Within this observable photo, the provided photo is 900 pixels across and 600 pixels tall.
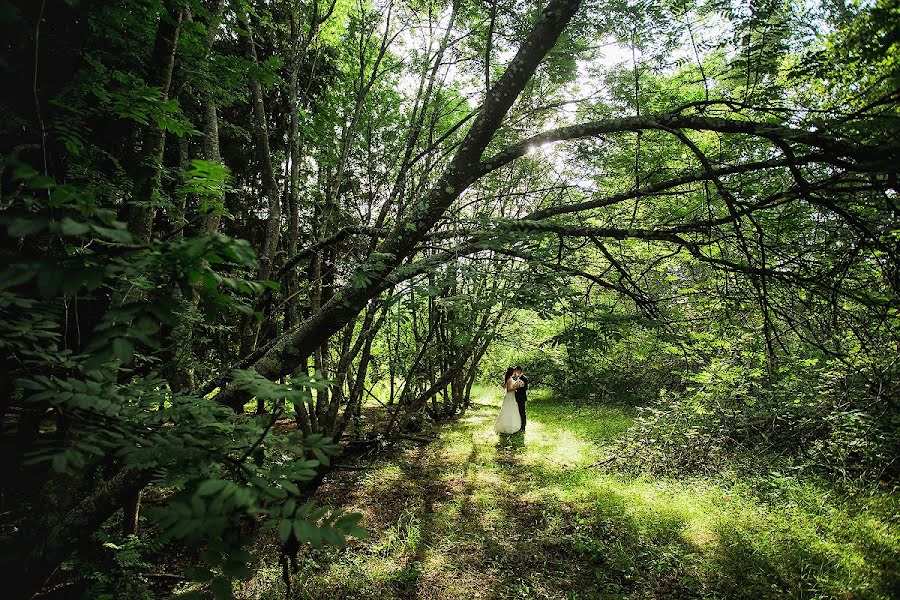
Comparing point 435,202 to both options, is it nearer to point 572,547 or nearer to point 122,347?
point 122,347

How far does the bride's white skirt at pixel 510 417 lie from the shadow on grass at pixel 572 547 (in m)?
2.34

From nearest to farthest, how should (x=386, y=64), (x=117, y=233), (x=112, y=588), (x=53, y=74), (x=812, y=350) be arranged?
(x=117, y=233) → (x=53, y=74) → (x=112, y=588) → (x=812, y=350) → (x=386, y=64)

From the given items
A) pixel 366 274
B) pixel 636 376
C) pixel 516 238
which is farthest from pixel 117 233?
pixel 636 376

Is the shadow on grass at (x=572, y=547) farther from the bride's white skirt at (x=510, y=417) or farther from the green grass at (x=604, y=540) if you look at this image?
the bride's white skirt at (x=510, y=417)

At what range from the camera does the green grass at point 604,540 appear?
3.56 m

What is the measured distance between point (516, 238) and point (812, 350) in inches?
212

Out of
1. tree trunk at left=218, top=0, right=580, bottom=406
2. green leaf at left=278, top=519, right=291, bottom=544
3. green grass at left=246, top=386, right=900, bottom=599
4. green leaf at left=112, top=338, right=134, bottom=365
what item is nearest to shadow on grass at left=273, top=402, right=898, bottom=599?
green grass at left=246, top=386, right=900, bottom=599

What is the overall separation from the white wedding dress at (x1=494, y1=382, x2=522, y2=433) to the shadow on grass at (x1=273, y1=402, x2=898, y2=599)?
2.34 m

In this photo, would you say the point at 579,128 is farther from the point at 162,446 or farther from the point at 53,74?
the point at 53,74

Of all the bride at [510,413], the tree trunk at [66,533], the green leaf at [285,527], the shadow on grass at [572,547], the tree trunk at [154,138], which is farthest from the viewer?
the bride at [510,413]

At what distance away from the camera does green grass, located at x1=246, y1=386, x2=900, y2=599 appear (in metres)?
3.56

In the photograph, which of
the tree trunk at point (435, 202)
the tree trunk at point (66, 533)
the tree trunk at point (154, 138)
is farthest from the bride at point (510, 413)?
the tree trunk at point (154, 138)

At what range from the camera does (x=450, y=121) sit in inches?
285

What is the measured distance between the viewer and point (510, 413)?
8844 mm
